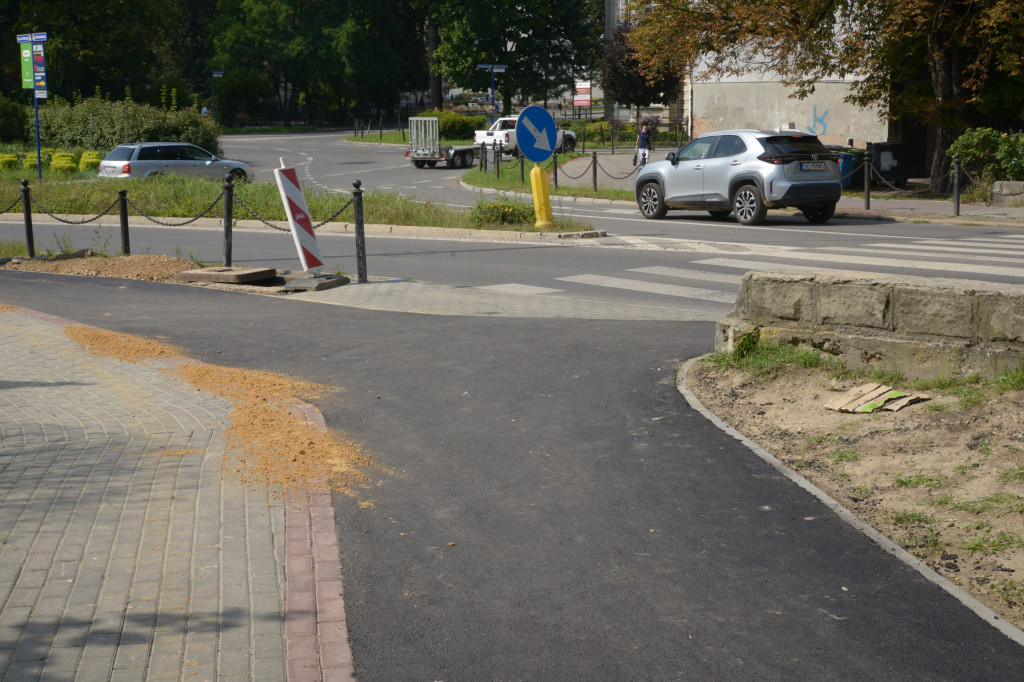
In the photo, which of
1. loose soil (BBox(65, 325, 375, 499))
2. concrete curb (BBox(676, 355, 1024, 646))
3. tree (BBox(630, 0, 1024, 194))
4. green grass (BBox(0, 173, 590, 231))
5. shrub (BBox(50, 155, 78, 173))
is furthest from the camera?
shrub (BBox(50, 155, 78, 173))

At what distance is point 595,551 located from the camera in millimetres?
5090

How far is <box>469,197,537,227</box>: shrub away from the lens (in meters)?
20.9

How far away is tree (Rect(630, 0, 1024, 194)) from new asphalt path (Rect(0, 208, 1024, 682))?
753 inches

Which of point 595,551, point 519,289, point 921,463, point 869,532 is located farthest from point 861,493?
point 519,289

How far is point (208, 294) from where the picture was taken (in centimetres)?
1345

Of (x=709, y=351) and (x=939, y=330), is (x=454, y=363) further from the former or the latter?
(x=939, y=330)

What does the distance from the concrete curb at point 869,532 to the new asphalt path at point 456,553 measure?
5cm

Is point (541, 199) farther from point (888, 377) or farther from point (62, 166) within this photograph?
point (62, 166)

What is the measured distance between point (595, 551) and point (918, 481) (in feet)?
6.27

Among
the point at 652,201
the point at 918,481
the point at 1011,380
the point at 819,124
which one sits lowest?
the point at 918,481

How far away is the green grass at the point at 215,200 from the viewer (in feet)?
71.2

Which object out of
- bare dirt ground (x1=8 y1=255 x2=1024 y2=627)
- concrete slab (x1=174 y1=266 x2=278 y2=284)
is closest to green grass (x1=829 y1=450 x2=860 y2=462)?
bare dirt ground (x1=8 y1=255 x2=1024 y2=627)

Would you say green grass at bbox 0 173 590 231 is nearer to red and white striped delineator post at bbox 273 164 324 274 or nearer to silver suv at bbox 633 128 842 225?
silver suv at bbox 633 128 842 225

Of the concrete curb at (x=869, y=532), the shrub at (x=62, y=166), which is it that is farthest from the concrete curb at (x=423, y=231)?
the shrub at (x=62, y=166)
